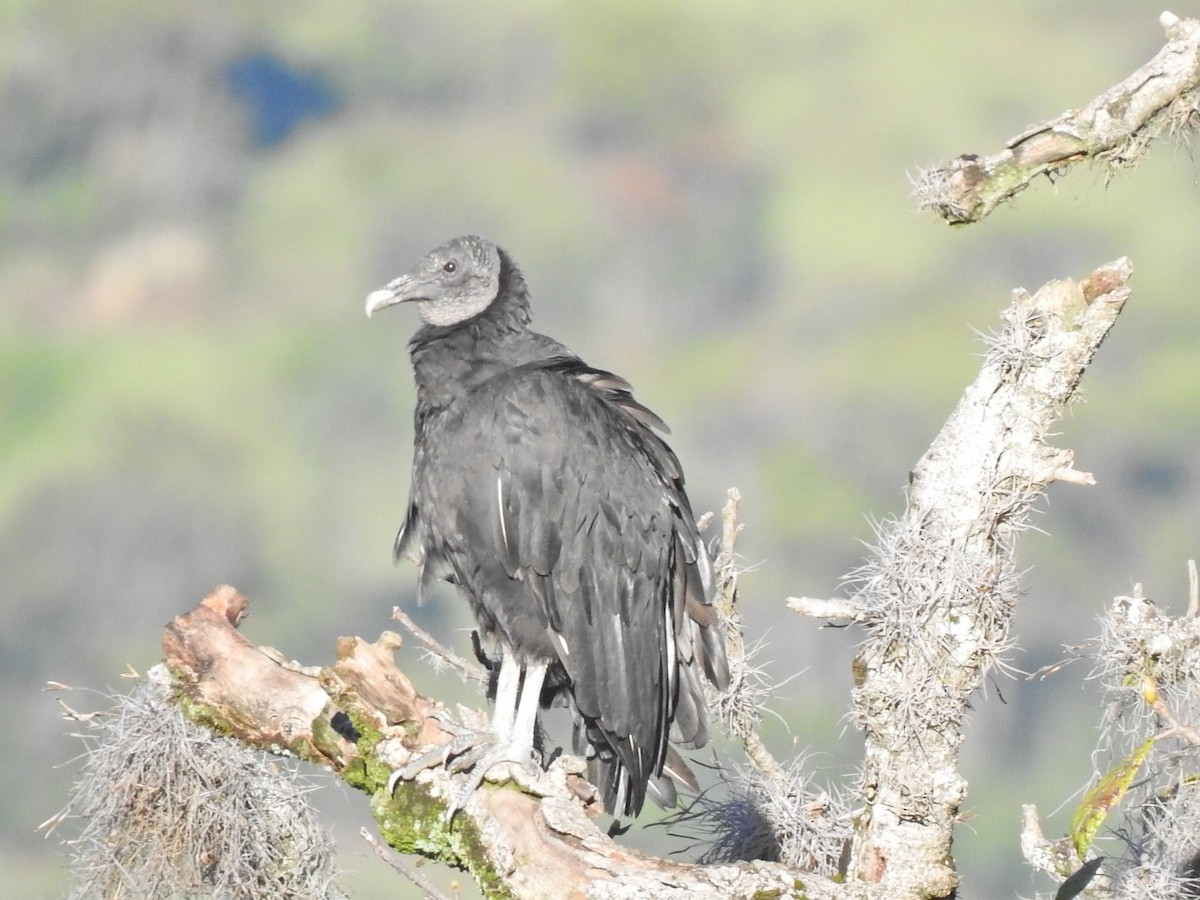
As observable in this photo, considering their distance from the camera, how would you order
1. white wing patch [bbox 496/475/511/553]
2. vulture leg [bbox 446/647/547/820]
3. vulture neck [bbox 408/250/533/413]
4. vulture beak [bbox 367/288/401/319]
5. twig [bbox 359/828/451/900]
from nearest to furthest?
twig [bbox 359/828/451/900]
vulture leg [bbox 446/647/547/820]
white wing patch [bbox 496/475/511/553]
vulture neck [bbox 408/250/533/413]
vulture beak [bbox 367/288/401/319]

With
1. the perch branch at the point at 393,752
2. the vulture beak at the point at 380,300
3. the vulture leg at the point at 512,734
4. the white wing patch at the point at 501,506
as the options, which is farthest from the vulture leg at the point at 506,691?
the vulture beak at the point at 380,300

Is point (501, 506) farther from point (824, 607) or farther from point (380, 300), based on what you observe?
point (824, 607)

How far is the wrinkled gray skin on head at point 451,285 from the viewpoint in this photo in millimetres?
3641

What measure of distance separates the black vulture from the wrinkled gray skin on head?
0.37 metres

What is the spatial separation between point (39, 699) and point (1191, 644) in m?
9.02

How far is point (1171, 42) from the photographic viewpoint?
2.58 meters

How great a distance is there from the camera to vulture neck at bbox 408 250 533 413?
333 cm

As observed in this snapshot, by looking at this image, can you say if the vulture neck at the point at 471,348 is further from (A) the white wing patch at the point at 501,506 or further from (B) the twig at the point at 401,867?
(B) the twig at the point at 401,867

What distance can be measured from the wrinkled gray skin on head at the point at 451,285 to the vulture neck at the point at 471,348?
0.12 ft

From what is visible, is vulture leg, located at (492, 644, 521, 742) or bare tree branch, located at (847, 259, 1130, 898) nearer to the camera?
bare tree branch, located at (847, 259, 1130, 898)

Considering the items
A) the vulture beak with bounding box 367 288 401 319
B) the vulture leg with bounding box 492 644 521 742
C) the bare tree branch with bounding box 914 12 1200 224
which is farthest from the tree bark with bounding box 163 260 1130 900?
the vulture beak with bounding box 367 288 401 319

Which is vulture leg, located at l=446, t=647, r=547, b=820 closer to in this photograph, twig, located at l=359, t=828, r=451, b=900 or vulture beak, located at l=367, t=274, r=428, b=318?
twig, located at l=359, t=828, r=451, b=900

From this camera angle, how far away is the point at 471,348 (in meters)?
3.42

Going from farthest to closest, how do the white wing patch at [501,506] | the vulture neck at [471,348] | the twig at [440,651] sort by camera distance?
the vulture neck at [471,348], the white wing patch at [501,506], the twig at [440,651]
